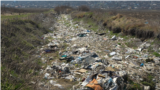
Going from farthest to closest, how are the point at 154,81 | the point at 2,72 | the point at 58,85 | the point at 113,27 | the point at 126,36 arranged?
the point at 113,27
the point at 126,36
the point at 154,81
the point at 58,85
the point at 2,72

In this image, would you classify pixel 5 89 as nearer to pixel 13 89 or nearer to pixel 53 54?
pixel 13 89

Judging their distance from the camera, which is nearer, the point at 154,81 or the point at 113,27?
the point at 154,81

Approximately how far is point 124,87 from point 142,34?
15.9 ft

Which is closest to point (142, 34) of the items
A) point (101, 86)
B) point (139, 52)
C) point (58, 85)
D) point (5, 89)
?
point (139, 52)

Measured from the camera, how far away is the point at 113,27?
9156mm

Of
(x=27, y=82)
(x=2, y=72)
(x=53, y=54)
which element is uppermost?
(x=2, y=72)

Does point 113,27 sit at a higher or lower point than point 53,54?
higher

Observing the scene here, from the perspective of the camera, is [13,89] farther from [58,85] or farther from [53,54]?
[53,54]

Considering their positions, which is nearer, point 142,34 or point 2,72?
point 2,72

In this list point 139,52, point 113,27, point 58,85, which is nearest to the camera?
point 58,85

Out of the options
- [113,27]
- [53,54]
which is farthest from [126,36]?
[53,54]

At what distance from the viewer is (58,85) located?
11.3 feet

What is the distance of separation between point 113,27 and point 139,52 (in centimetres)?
390

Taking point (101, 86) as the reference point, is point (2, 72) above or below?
above
